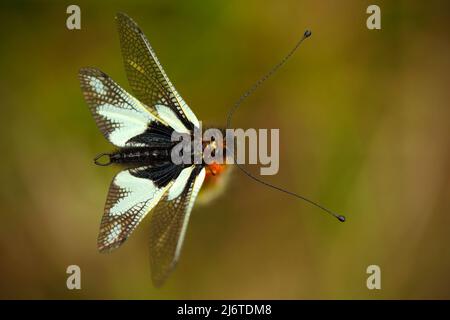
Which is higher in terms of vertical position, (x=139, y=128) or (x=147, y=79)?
(x=147, y=79)

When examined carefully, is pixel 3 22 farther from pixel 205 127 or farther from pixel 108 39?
pixel 205 127

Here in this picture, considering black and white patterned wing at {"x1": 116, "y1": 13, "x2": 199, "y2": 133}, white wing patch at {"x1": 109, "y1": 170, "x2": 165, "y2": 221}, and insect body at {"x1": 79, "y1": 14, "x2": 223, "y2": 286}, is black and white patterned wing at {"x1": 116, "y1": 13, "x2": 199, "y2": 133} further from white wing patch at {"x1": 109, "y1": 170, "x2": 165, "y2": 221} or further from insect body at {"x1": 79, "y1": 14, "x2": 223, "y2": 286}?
white wing patch at {"x1": 109, "y1": 170, "x2": 165, "y2": 221}

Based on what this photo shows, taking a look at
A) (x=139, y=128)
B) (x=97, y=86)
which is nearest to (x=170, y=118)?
(x=139, y=128)

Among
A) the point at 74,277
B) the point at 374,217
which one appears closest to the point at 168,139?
the point at 74,277

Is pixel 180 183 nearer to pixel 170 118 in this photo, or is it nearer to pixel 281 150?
pixel 170 118

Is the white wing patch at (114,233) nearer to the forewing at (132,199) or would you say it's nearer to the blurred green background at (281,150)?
the forewing at (132,199)

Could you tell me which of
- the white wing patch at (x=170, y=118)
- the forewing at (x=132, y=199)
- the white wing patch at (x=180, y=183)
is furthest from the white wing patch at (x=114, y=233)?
the white wing patch at (x=170, y=118)
